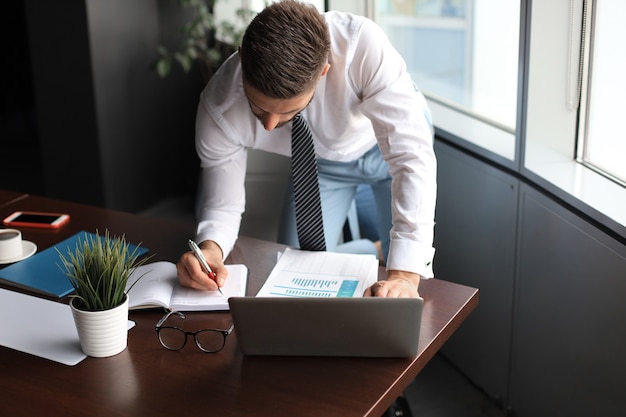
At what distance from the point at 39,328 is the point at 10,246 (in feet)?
1.38

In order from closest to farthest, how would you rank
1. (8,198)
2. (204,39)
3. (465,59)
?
(8,198), (465,59), (204,39)

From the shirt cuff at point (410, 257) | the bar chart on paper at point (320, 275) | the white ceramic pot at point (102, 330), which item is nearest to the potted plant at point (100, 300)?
the white ceramic pot at point (102, 330)

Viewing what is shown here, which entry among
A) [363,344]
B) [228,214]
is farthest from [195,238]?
[363,344]

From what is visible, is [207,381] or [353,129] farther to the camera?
[353,129]

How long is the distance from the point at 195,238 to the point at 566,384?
125cm

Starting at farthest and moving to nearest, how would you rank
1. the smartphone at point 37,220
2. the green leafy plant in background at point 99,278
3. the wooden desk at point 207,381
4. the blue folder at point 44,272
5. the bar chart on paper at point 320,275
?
the smartphone at point 37,220, the blue folder at point 44,272, the bar chart on paper at point 320,275, the green leafy plant in background at point 99,278, the wooden desk at point 207,381

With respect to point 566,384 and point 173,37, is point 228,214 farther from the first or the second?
point 173,37

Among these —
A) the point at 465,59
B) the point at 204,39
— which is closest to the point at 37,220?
the point at 465,59

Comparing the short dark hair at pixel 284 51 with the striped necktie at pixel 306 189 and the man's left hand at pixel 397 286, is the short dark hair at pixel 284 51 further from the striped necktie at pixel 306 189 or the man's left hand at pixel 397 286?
the man's left hand at pixel 397 286

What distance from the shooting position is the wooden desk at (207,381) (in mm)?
1588

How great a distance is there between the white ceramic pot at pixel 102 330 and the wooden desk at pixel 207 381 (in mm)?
23

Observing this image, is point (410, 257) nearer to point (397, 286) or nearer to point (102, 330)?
point (397, 286)

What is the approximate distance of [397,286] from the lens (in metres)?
1.90

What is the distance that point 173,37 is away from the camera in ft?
14.8
